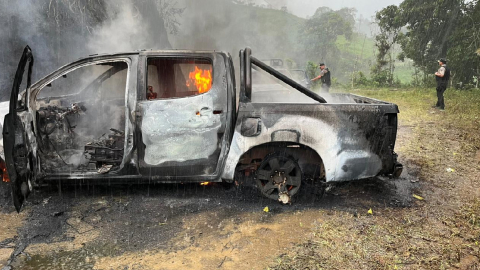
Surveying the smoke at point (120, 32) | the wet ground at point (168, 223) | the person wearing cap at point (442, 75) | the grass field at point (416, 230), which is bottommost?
the wet ground at point (168, 223)

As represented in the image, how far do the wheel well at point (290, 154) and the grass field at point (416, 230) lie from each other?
0.51 meters

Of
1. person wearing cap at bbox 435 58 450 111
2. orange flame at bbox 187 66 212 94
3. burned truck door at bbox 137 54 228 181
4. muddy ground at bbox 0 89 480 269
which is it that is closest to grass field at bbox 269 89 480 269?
muddy ground at bbox 0 89 480 269

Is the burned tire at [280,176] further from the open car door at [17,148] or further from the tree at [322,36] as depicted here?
the tree at [322,36]

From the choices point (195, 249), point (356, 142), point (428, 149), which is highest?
point (356, 142)

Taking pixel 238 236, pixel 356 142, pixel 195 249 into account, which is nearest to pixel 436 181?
pixel 356 142

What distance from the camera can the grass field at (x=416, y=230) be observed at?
274cm

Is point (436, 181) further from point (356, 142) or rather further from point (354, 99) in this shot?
point (356, 142)

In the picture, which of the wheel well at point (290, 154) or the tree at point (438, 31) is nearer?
the wheel well at point (290, 154)

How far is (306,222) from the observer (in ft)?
11.3

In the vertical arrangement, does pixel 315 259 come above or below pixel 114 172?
below

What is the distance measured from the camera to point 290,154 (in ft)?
12.5

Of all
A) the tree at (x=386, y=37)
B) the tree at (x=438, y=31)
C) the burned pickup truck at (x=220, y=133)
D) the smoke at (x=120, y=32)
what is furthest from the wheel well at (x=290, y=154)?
the tree at (x=386, y=37)

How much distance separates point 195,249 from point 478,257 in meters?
2.45

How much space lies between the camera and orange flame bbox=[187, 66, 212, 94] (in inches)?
149
